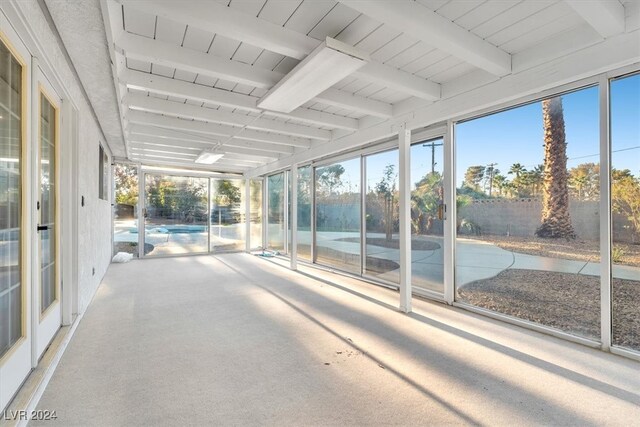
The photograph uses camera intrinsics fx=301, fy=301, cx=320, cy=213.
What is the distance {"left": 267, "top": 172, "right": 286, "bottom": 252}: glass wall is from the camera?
8.42m

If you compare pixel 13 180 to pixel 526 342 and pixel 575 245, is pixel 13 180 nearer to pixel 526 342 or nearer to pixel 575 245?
pixel 526 342

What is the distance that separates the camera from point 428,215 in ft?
13.5

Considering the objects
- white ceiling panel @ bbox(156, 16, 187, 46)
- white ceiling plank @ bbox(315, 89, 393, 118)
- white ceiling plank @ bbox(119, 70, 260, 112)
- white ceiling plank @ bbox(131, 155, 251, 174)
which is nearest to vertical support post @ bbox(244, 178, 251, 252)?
white ceiling plank @ bbox(131, 155, 251, 174)

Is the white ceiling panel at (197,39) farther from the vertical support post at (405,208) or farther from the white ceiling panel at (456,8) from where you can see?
the vertical support post at (405,208)

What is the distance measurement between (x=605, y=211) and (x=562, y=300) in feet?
3.05

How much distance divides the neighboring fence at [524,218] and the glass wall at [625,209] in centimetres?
1

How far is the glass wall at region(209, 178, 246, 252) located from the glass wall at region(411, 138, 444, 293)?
6.04 meters

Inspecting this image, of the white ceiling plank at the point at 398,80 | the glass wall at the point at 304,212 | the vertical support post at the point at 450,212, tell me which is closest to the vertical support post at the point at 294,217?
the glass wall at the point at 304,212

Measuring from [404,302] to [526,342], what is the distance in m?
1.22

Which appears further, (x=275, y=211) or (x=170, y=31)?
(x=275, y=211)

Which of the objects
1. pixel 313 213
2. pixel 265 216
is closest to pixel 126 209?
pixel 265 216

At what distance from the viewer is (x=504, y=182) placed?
3318 millimetres

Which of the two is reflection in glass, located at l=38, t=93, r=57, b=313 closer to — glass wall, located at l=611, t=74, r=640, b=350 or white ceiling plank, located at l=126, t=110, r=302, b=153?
white ceiling plank, located at l=126, t=110, r=302, b=153

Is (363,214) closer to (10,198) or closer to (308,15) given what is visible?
(308,15)
